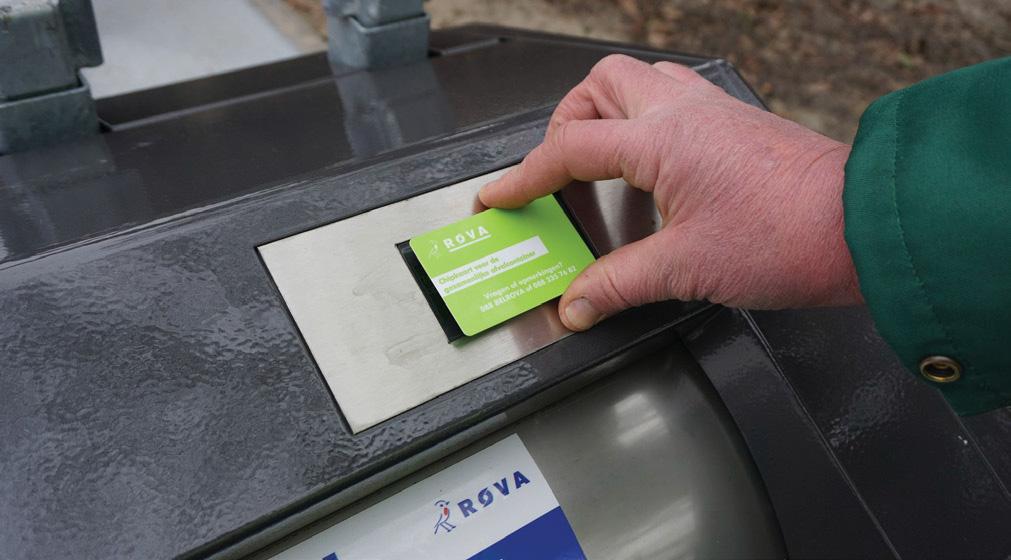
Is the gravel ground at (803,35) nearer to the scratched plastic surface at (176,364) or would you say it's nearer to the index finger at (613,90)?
the index finger at (613,90)

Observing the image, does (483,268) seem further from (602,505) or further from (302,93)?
(302,93)

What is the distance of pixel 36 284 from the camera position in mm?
665

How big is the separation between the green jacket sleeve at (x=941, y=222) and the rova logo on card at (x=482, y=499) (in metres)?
0.35

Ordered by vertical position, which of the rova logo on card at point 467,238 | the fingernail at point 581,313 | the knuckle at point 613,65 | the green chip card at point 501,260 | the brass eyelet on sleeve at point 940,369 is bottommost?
the brass eyelet on sleeve at point 940,369

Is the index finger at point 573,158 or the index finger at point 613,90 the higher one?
the index finger at point 613,90

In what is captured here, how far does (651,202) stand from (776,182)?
14 centimetres

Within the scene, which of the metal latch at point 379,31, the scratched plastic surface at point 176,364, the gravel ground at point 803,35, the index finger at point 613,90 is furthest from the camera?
the gravel ground at point 803,35

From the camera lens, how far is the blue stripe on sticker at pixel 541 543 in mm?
729

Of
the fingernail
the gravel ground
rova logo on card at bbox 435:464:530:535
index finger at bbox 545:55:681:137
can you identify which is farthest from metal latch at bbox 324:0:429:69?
the gravel ground

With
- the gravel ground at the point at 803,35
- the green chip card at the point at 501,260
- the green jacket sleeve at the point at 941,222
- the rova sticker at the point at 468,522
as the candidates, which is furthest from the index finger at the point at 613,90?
→ the gravel ground at the point at 803,35

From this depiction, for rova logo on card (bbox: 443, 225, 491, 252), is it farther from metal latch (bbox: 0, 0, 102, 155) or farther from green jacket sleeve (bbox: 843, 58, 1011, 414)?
metal latch (bbox: 0, 0, 102, 155)

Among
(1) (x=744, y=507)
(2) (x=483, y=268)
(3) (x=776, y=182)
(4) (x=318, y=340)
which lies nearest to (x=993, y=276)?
(3) (x=776, y=182)

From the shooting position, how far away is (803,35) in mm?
3410

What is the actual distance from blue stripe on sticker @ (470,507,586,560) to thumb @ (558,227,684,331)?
18 cm
